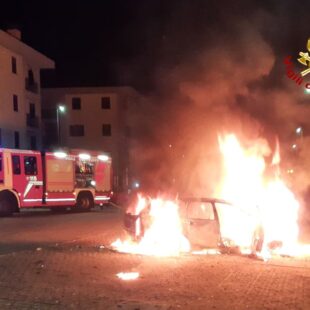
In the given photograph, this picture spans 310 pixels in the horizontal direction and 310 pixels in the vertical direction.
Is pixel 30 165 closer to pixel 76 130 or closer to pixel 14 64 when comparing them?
pixel 14 64

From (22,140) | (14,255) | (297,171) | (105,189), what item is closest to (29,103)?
(22,140)

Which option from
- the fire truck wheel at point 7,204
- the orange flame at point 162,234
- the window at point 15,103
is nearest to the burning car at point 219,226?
the orange flame at point 162,234

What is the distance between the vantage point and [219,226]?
943 centimetres

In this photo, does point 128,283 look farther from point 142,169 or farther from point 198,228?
point 142,169

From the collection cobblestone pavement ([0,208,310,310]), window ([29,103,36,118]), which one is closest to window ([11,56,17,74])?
window ([29,103,36,118])

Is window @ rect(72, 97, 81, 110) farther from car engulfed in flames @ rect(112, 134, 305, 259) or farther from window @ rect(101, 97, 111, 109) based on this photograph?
car engulfed in flames @ rect(112, 134, 305, 259)

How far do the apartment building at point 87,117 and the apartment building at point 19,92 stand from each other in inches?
373

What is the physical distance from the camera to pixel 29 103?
3712 centimetres

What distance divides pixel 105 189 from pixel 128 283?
56.3ft

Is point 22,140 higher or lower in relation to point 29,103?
lower

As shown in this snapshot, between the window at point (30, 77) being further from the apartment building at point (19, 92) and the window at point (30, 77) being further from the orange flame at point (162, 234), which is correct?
the orange flame at point (162, 234)

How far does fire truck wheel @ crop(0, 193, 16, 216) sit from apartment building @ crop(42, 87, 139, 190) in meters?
29.3

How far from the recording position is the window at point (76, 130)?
160 feet

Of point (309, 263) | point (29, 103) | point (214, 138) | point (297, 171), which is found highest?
point (29, 103)
